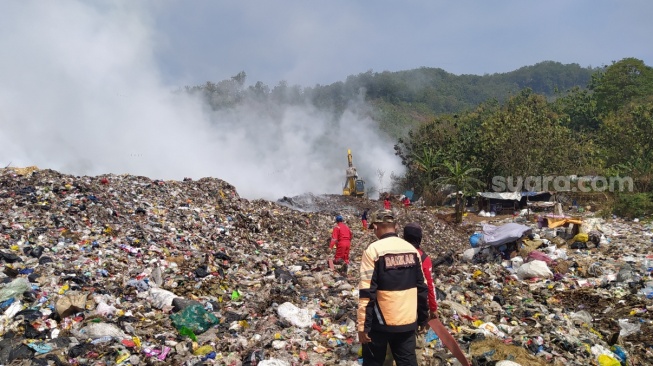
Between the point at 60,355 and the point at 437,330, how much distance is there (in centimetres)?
351

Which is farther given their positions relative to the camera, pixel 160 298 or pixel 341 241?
pixel 341 241

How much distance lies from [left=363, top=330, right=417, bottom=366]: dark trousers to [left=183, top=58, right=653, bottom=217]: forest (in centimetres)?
1694

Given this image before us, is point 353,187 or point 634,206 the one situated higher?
point 353,187

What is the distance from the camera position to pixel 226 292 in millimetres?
6648

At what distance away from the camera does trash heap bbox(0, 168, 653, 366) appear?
4.49 m

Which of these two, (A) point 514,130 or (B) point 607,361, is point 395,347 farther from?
(A) point 514,130

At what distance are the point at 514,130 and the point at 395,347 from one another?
77.3 feet

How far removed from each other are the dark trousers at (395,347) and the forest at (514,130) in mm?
16944

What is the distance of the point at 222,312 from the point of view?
575 cm

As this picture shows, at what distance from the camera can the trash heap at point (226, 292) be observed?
4.49 meters

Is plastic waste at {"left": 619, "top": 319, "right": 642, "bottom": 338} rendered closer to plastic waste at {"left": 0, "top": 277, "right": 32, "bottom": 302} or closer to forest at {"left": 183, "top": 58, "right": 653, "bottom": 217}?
plastic waste at {"left": 0, "top": 277, "right": 32, "bottom": 302}

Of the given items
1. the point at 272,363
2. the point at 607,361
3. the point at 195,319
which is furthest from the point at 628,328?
the point at 195,319

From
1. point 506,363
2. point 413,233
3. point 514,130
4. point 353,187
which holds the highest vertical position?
point 514,130

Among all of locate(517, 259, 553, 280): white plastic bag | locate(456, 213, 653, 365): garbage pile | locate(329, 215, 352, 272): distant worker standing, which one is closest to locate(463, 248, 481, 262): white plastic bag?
locate(456, 213, 653, 365): garbage pile
